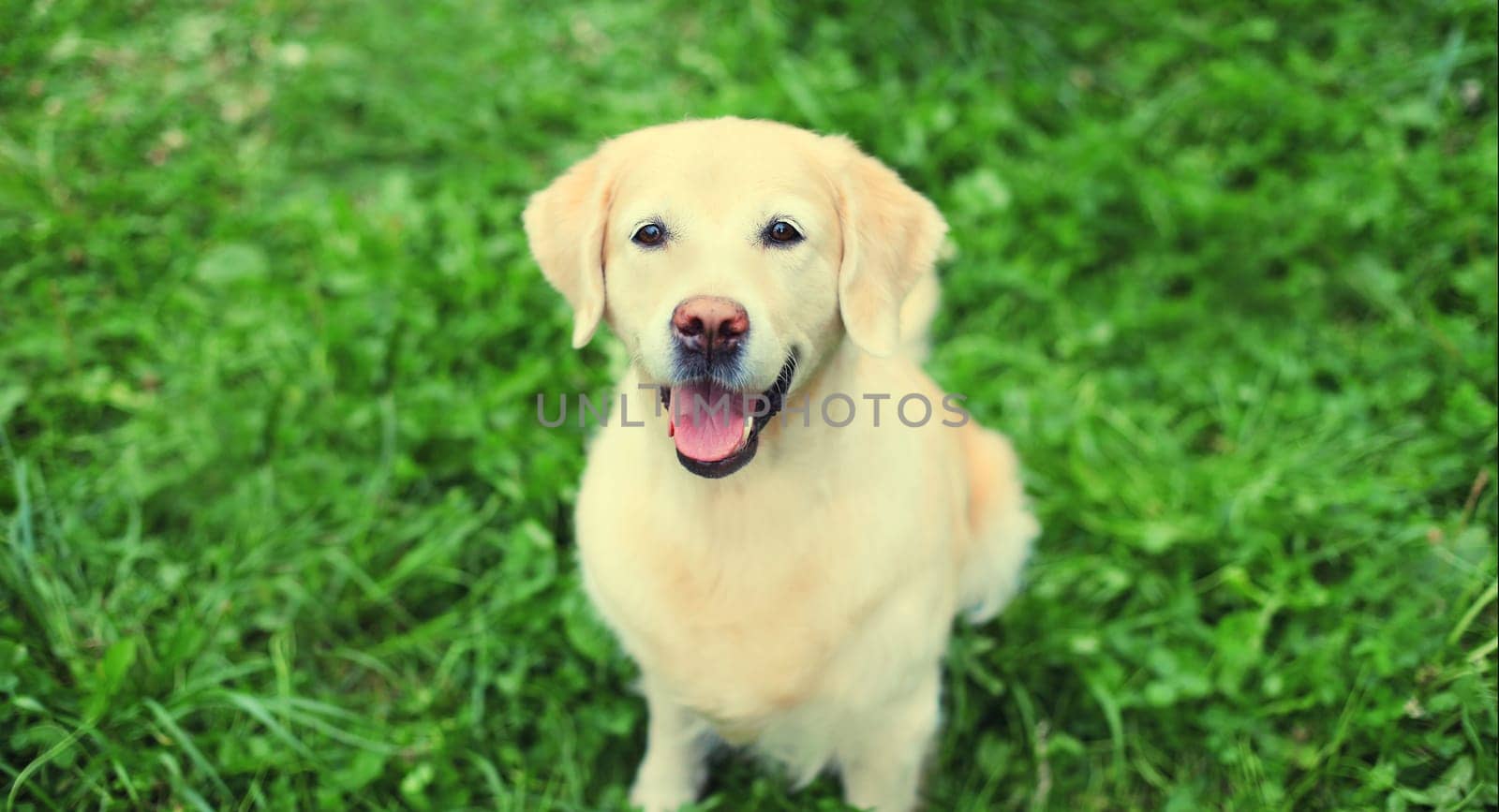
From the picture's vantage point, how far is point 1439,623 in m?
2.89

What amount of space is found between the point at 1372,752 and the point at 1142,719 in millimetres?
592

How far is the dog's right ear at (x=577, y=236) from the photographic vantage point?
7.39ft

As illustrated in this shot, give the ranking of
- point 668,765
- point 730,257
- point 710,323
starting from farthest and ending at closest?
point 668,765 < point 730,257 < point 710,323

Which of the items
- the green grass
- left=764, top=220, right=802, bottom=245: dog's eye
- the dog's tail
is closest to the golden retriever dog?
left=764, top=220, right=802, bottom=245: dog's eye

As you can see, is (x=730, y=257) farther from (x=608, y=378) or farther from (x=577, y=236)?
(x=608, y=378)

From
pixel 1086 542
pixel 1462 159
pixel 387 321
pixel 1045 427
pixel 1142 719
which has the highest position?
pixel 1462 159

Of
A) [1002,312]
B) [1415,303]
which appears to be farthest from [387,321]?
[1415,303]

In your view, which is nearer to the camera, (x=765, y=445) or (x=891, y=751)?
(x=765, y=445)

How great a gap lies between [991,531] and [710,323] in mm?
1504

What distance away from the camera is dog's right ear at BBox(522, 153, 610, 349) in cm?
225

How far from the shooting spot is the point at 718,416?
2.19 metres

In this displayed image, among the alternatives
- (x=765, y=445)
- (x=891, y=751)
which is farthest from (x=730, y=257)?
(x=891, y=751)

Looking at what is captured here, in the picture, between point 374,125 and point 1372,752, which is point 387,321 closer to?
point 374,125

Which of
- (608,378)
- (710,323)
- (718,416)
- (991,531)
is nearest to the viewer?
(710,323)
